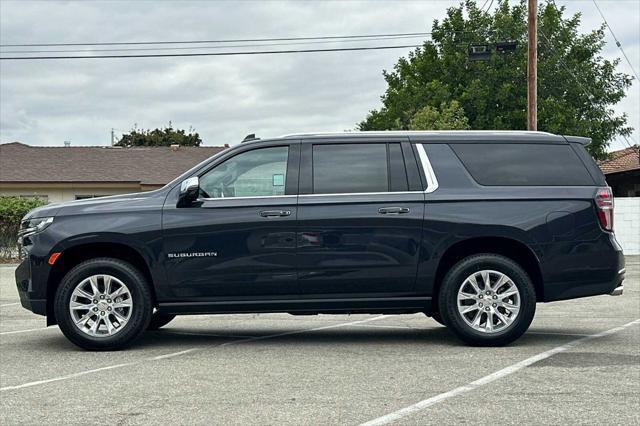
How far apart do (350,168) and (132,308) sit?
8.07 feet

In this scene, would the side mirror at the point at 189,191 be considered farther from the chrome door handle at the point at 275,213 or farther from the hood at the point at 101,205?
the chrome door handle at the point at 275,213

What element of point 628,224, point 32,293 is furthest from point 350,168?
point 628,224

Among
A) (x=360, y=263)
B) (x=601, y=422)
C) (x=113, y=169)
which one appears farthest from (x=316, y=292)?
(x=113, y=169)

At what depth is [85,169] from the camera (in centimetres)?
3912

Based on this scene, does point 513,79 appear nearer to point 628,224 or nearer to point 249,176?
point 628,224

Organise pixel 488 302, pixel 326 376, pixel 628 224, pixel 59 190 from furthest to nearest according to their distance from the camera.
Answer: pixel 59 190 < pixel 628 224 < pixel 488 302 < pixel 326 376

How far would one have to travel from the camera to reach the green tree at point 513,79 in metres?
41.7

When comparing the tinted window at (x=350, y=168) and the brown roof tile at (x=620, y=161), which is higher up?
the brown roof tile at (x=620, y=161)

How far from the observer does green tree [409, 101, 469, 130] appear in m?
37.6

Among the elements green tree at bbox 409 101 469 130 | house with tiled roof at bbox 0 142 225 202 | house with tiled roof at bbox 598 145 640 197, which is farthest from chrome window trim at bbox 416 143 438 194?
house with tiled roof at bbox 0 142 225 202

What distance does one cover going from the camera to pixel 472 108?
42125 millimetres

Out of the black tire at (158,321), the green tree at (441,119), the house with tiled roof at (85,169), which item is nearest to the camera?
the black tire at (158,321)

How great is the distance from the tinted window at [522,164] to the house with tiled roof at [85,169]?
2926cm

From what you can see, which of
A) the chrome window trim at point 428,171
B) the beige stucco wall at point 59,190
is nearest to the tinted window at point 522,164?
the chrome window trim at point 428,171
